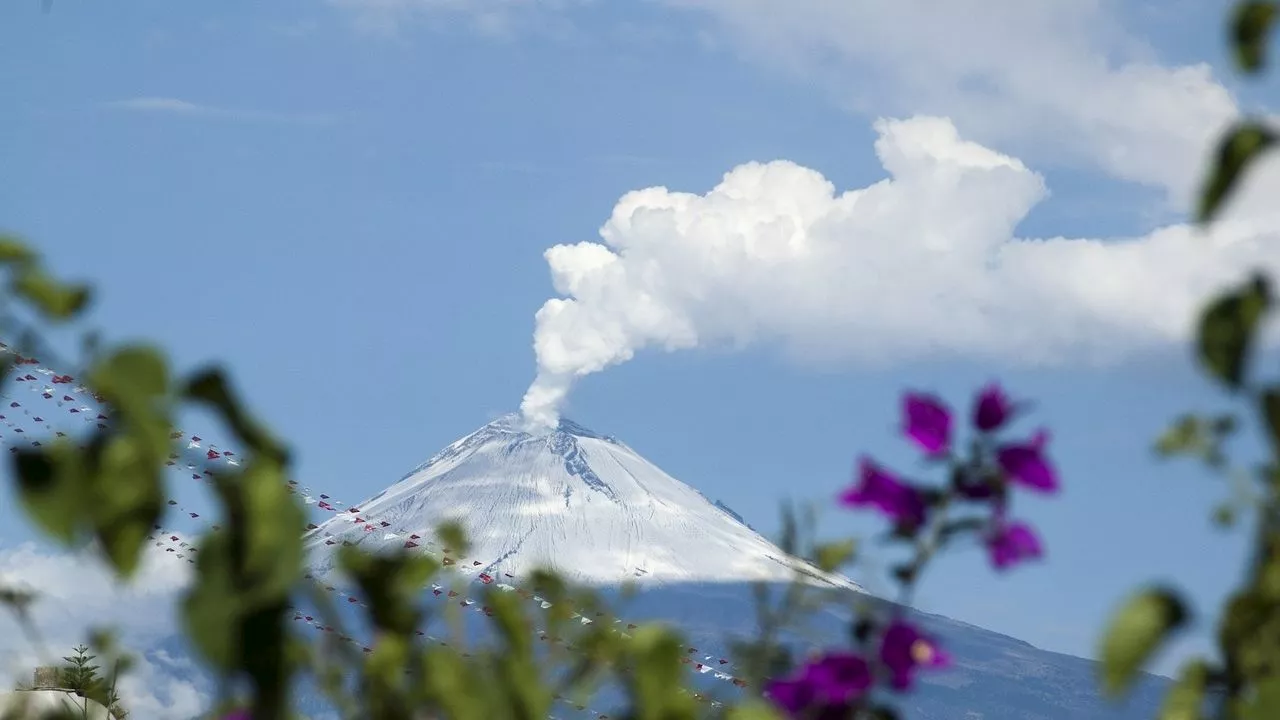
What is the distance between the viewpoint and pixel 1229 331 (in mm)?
1344

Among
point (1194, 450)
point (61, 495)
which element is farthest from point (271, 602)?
point (1194, 450)

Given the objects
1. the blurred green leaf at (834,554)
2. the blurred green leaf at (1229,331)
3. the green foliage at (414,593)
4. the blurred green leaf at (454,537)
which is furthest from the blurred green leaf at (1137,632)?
the blurred green leaf at (454,537)

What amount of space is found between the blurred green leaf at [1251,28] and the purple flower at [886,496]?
558 millimetres

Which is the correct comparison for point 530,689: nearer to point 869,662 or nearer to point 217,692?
point 217,692

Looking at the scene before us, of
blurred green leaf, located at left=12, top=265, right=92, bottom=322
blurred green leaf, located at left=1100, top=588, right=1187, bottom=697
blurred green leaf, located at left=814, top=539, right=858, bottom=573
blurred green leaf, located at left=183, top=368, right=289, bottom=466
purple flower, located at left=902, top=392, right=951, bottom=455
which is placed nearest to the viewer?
blurred green leaf, located at left=183, top=368, right=289, bottom=466

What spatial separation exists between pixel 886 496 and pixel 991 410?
0.50 feet

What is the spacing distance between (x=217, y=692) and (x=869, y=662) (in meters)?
0.72

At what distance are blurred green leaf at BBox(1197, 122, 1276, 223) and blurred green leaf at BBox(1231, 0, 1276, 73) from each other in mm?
A: 79

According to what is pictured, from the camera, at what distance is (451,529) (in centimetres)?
164

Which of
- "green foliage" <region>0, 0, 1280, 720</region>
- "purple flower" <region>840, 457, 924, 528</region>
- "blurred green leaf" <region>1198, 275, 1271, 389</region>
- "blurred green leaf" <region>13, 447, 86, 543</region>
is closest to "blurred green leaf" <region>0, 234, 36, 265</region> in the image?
"green foliage" <region>0, 0, 1280, 720</region>

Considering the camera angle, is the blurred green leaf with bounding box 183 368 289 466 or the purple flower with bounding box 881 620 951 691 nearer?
the blurred green leaf with bounding box 183 368 289 466

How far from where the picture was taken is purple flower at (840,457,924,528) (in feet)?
5.06

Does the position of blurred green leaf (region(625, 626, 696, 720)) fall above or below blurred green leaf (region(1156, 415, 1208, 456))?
below

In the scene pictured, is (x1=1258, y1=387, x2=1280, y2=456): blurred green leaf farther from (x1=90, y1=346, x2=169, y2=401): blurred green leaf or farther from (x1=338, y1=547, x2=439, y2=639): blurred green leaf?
(x1=90, y1=346, x2=169, y2=401): blurred green leaf
